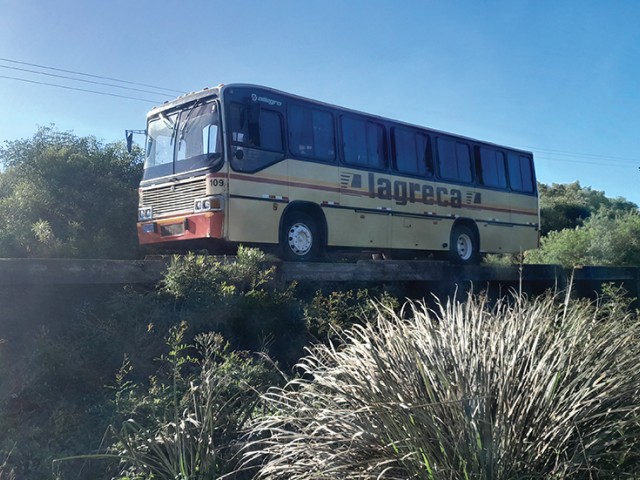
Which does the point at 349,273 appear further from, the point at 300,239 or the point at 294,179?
the point at 294,179

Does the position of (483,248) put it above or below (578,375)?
above

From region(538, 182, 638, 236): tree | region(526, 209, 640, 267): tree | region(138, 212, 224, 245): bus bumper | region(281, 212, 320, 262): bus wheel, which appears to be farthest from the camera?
region(538, 182, 638, 236): tree

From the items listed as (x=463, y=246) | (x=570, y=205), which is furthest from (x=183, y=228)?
(x=570, y=205)

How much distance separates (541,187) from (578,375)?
47.3 metres

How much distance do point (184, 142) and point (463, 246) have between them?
22.9 ft

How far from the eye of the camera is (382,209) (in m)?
12.4

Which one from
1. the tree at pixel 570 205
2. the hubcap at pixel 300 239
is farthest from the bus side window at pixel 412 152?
the tree at pixel 570 205

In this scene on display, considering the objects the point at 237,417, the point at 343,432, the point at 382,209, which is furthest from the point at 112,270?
the point at 382,209

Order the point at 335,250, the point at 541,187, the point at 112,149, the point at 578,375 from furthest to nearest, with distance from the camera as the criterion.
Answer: the point at 541,187, the point at 112,149, the point at 335,250, the point at 578,375

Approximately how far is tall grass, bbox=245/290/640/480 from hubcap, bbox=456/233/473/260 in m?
10.4

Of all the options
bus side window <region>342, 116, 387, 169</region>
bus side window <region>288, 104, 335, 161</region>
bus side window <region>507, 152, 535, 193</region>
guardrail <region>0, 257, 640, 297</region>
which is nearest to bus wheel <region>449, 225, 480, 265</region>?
guardrail <region>0, 257, 640, 297</region>

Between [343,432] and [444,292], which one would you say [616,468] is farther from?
[444,292]

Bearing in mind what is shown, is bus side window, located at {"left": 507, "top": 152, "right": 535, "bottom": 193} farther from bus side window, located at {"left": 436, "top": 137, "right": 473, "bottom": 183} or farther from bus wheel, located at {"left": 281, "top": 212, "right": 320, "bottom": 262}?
bus wheel, located at {"left": 281, "top": 212, "right": 320, "bottom": 262}

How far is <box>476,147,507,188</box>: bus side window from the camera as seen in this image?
1523 centimetres
